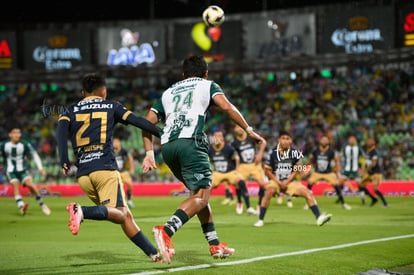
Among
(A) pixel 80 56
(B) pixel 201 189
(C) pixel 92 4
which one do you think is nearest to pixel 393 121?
(A) pixel 80 56

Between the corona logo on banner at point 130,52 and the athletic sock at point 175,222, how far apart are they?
27.7 m

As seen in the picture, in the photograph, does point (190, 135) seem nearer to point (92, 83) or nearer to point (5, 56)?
point (92, 83)

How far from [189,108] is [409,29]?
969 inches

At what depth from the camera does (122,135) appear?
121 ft

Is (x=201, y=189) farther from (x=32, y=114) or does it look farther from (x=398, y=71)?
(x=32, y=114)

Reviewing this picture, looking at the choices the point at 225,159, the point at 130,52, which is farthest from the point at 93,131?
the point at 130,52

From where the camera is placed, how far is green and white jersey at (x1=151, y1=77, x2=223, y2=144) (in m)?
8.72

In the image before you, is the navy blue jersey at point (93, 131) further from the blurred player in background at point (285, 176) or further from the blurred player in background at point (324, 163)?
the blurred player in background at point (324, 163)

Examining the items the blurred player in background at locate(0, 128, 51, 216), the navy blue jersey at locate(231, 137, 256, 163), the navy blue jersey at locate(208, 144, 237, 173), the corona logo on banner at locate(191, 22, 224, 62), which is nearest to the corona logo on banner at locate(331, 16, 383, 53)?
the corona logo on banner at locate(191, 22, 224, 62)

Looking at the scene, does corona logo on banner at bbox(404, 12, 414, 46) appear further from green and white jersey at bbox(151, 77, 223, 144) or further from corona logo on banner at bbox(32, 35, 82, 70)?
green and white jersey at bbox(151, 77, 223, 144)

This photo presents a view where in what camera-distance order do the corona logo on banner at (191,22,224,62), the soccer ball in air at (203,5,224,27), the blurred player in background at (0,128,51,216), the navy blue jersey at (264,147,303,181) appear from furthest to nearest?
the corona logo on banner at (191,22,224,62) → the blurred player in background at (0,128,51,216) → the soccer ball in air at (203,5,224,27) → the navy blue jersey at (264,147,303,181)

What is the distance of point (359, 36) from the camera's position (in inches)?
1268

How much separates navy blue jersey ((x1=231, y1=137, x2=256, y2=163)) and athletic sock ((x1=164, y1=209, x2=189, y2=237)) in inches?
543

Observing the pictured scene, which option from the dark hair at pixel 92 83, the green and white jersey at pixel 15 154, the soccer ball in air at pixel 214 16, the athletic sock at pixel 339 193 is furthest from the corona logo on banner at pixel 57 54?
the dark hair at pixel 92 83
